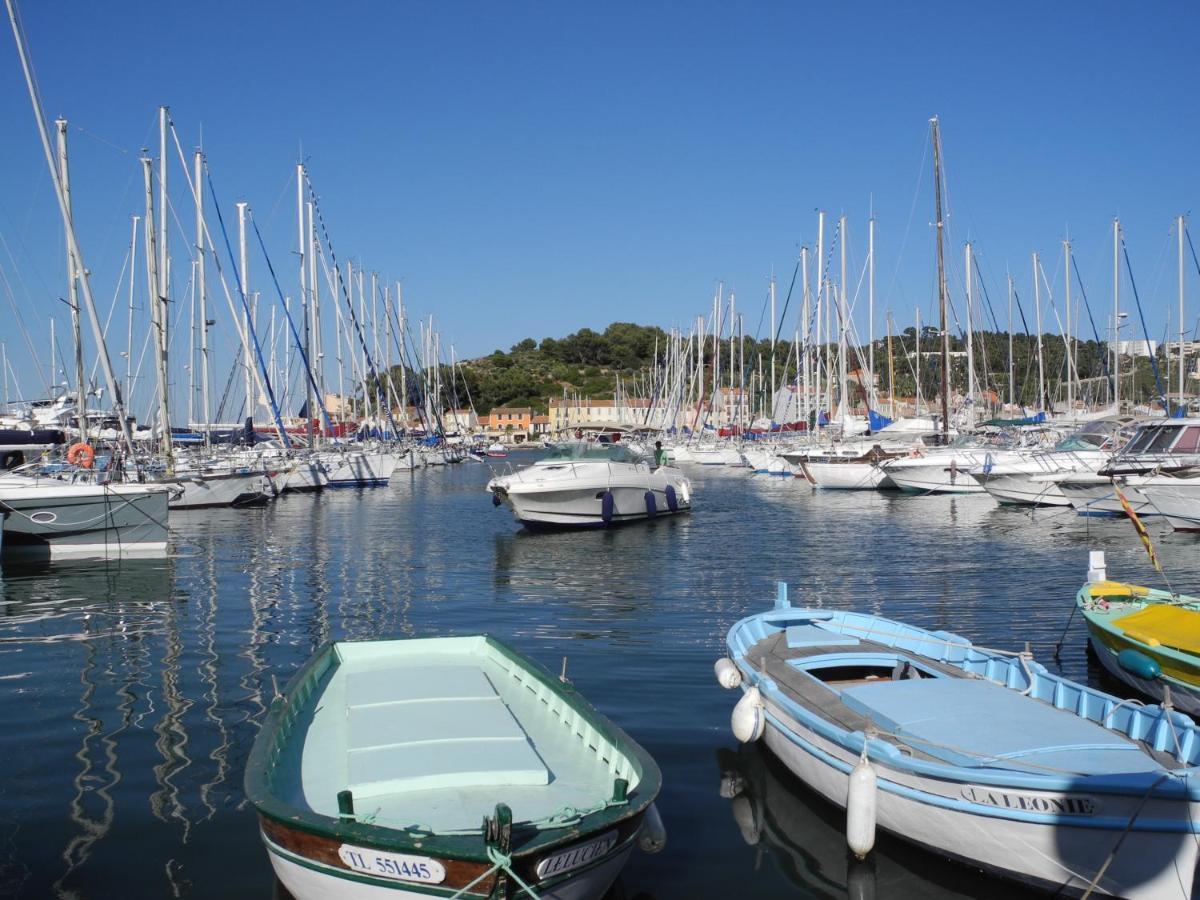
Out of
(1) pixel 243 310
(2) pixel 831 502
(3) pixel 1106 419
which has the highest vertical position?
(1) pixel 243 310

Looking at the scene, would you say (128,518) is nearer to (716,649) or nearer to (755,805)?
(716,649)

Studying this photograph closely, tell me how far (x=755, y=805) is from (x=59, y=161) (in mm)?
26230

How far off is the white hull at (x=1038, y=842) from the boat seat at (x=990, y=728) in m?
0.36

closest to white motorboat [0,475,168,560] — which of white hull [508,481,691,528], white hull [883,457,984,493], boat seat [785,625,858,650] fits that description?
white hull [508,481,691,528]

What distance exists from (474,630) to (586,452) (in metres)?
17.4

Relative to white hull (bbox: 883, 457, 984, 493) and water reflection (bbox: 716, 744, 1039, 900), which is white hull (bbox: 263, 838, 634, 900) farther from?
white hull (bbox: 883, 457, 984, 493)

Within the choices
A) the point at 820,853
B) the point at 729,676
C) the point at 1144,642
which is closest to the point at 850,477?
the point at 1144,642

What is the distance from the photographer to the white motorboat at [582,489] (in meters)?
32.4

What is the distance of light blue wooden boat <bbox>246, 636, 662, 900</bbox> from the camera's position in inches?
238

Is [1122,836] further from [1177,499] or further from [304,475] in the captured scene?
[304,475]

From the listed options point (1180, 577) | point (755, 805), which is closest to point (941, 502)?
point (1180, 577)

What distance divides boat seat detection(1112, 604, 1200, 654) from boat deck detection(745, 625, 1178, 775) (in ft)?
8.30

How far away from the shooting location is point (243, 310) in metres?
46.0

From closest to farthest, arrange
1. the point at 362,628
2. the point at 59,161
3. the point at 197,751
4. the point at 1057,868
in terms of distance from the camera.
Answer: the point at 1057,868 < the point at 197,751 < the point at 362,628 < the point at 59,161
